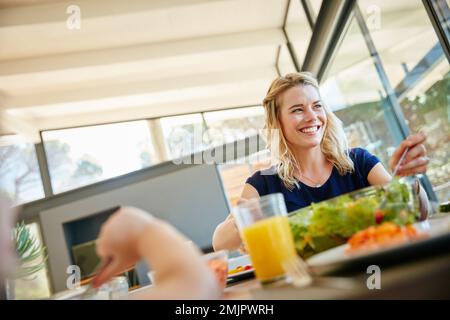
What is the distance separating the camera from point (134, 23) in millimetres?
3613

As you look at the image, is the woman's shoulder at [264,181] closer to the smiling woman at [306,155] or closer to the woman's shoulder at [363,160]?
the smiling woman at [306,155]

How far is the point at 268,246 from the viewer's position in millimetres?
522

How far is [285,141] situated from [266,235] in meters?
0.99

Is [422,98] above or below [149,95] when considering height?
below

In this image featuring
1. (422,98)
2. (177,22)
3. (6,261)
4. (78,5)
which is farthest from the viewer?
(177,22)

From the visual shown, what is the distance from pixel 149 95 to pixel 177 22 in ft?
4.04

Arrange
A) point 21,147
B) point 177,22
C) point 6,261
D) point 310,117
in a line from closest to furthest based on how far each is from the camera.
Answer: point 6,261
point 310,117
point 177,22
point 21,147

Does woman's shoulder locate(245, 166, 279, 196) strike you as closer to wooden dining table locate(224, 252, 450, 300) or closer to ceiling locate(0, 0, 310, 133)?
wooden dining table locate(224, 252, 450, 300)

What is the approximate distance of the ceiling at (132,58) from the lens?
3.40 metres

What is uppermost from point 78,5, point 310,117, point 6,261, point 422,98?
point 78,5

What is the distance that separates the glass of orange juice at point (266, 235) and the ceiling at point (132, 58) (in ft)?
10.8
